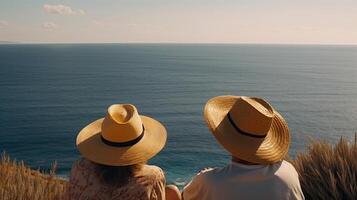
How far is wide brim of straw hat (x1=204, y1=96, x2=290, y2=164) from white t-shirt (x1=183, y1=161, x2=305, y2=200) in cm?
8

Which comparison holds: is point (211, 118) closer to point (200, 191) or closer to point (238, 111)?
point (238, 111)

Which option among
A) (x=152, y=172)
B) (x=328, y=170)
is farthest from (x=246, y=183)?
(x=328, y=170)

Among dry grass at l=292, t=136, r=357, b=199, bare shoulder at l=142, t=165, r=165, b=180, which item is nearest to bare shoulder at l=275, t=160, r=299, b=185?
bare shoulder at l=142, t=165, r=165, b=180

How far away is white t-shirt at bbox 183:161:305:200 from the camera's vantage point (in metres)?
2.91

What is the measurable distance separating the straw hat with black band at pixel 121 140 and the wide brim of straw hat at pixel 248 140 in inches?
17.3

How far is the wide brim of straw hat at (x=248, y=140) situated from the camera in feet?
9.84

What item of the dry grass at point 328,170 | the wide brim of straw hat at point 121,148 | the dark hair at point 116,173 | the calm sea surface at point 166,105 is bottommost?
the calm sea surface at point 166,105

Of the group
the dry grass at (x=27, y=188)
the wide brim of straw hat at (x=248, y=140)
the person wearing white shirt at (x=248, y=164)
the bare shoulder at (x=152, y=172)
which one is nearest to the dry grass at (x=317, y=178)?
the dry grass at (x=27, y=188)

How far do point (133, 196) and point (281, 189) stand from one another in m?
1.06

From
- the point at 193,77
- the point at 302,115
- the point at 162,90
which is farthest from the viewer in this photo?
the point at 193,77

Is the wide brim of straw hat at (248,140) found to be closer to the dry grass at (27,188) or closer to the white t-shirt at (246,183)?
the white t-shirt at (246,183)

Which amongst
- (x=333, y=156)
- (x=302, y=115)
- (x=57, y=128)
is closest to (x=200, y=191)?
(x=333, y=156)

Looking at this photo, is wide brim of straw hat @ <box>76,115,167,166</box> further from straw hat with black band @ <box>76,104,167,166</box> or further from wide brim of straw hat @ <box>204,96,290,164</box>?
wide brim of straw hat @ <box>204,96,290,164</box>

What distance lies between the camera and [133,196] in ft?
9.25
